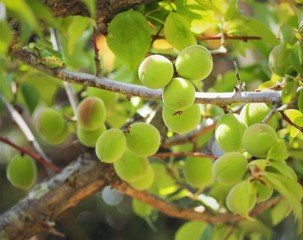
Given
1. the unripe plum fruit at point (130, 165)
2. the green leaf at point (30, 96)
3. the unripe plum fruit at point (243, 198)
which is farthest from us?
the green leaf at point (30, 96)

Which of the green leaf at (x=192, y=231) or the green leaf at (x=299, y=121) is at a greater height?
the green leaf at (x=299, y=121)

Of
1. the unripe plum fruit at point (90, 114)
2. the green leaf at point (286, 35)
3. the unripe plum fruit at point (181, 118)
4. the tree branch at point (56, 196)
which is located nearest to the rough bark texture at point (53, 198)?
the tree branch at point (56, 196)

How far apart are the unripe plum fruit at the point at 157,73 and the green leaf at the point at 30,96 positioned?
0.54 metres

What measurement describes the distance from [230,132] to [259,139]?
2.0 inches

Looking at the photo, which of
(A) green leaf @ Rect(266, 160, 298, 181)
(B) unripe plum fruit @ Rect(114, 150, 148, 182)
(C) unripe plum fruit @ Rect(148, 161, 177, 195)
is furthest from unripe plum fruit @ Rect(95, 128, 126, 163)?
(C) unripe plum fruit @ Rect(148, 161, 177, 195)

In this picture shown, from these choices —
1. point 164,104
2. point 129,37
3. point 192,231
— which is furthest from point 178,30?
point 192,231

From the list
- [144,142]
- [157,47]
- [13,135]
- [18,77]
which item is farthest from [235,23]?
[13,135]

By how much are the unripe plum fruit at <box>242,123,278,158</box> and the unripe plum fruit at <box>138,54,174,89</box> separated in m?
0.11

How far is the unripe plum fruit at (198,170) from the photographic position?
3.50ft

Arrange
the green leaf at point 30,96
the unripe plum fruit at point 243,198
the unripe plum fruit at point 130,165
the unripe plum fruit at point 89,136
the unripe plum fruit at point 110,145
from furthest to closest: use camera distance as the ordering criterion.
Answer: the green leaf at point 30,96 → the unripe plum fruit at point 89,136 → the unripe plum fruit at point 130,165 → the unripe plum fruit at point 110,145 → the unripe plum fruit at point 243,198

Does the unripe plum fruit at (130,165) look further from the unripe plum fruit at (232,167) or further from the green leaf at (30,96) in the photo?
the green leaf at (30,96)

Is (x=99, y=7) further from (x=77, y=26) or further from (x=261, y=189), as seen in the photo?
(x=261, y=189)

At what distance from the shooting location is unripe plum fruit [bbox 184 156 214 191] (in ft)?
3.50

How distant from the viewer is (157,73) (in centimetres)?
68
